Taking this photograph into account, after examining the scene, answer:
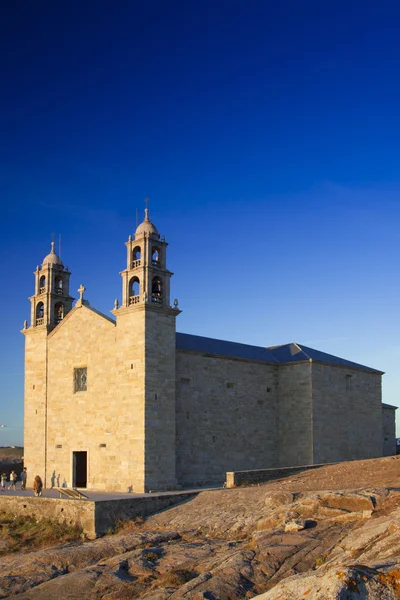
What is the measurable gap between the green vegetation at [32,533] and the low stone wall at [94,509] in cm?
29

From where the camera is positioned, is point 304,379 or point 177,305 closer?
point 177,305

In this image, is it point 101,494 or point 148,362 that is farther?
point 148,362

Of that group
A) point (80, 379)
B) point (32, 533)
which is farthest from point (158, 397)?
point (32, 533)

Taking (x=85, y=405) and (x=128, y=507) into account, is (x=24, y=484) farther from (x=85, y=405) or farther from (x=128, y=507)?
(x=128, y=507)

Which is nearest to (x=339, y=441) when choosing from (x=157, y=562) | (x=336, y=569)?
(x=157, y=562)

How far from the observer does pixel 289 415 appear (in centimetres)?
3947

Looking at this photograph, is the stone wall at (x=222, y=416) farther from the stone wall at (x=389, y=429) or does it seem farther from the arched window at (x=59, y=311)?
the stone wall at (x=389, y=429)

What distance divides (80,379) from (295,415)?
1321 cm

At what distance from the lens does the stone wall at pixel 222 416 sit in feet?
112

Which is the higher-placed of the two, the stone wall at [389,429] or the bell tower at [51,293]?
the bell tower at [51,293]

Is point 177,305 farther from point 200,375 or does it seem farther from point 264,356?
point 264,356

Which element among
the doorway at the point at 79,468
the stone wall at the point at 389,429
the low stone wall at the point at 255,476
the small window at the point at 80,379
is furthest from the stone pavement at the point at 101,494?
the stone wall at the point at 389,429

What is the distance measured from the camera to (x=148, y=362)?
31.6m

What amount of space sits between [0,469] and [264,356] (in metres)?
21.7
